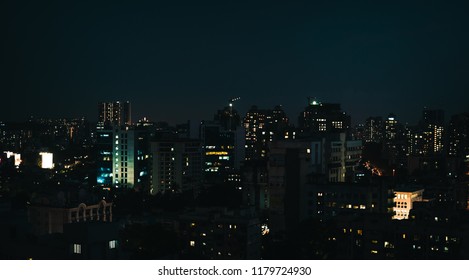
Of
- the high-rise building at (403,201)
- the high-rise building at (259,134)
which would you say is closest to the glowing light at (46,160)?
the high-rise building at (259,134)

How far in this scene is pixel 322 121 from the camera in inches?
400

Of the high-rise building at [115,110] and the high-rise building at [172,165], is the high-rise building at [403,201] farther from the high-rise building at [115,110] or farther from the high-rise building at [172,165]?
the high-rise building at [172,165]

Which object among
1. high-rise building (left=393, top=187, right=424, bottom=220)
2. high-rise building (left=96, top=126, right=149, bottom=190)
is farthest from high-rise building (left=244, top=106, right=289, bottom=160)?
high-rise building (left=393, top=187, right=424, bottom=220)

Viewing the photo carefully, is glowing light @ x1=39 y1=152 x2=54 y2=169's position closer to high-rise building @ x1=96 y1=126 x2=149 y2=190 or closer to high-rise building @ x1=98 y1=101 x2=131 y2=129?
high-rise building @ x1=96 y1=126 x2=149 y2=190

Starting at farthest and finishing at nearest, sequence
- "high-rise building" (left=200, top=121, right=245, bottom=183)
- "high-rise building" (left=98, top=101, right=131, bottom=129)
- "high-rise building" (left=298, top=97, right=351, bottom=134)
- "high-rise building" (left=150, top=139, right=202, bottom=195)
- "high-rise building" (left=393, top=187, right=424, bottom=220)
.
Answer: "high-rise building" (left=200, top=121, right=245, bottom=183) → "high-rise building" (left=150, top=139, right=202, bottom=195) → "high-rise building" (left=298, top=97, right=351, bottom=134) → "high-rise building" (left=393, top=187, right=424, bottom=220) → "high-rise building" (left=98, top=101, right=131, bottom=129)

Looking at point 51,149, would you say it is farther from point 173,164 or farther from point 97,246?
point 97,246

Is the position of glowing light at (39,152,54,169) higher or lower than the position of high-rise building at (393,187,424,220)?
higher

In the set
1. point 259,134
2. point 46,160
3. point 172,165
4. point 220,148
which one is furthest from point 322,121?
point 46,160

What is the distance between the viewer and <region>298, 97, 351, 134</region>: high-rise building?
897 centimetres

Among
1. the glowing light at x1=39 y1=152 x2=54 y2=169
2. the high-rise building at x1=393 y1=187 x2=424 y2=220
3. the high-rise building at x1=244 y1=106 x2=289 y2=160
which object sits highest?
the high-rise building at x1=244 y1=106 x2=289 y2=160

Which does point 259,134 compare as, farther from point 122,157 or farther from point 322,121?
point 322,121

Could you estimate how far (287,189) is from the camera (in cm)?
762
